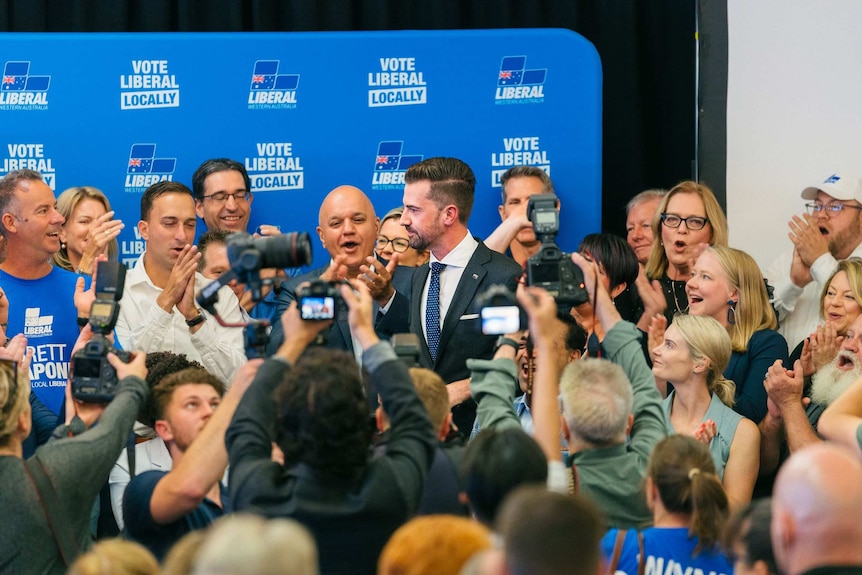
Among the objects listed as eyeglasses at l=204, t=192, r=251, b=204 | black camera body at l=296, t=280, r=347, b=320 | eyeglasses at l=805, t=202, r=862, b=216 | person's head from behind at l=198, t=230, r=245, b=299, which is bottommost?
black camera body at l=296, t=280, r=347, b=320

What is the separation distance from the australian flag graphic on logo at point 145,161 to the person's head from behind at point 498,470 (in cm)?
335

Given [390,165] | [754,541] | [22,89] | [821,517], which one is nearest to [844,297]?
[390,165]

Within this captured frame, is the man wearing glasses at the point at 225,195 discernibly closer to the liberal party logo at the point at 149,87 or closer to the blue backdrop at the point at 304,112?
the blue backdrop at the point at 304,112

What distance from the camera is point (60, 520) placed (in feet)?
10.2

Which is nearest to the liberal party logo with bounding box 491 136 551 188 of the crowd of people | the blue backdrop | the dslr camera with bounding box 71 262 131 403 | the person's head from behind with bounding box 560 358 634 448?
the blue backdrop

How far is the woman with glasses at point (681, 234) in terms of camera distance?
5.57 metres

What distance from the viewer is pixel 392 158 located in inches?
231

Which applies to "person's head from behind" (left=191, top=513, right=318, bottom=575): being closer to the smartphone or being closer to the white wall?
the smartphone

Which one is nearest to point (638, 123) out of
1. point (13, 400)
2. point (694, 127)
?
point (694, 127)

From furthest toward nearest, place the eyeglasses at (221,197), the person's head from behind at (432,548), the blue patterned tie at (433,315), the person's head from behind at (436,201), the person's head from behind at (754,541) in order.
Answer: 1. the eyeglasses at (221,197)
2. the person's head from behind at (436,201)
3. the blue patterned tie at (433,315)
4. the person's head from behind at (754,541)
5. the person's head from behind at (432,548)

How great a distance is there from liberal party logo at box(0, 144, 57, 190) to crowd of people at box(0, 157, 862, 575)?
0.25 metres

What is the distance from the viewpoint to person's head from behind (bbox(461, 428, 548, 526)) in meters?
2.73

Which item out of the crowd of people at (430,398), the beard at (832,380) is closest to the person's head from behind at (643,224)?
the crowd of people at (430,398)

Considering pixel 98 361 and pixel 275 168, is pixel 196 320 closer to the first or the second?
pixel 275 168
